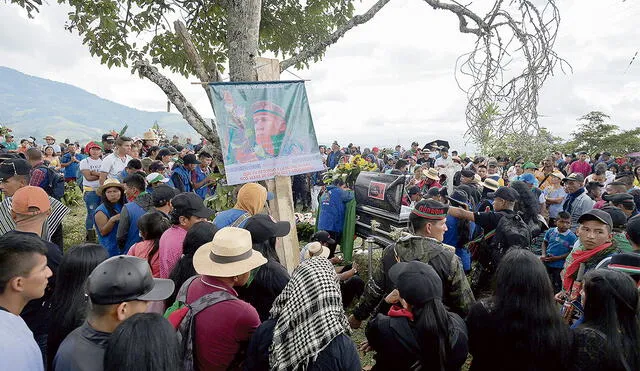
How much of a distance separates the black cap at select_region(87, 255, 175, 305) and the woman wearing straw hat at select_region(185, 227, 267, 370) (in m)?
0.36

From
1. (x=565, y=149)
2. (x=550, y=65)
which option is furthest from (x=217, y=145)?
(x=565, y=149)

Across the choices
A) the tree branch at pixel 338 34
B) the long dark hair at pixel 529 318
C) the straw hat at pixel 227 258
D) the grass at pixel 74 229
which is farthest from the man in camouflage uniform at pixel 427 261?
the grass at pixel 74 229

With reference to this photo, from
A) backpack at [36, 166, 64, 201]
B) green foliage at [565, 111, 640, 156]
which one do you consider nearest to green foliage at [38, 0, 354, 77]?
backpack at [36, 166, 64, 201]

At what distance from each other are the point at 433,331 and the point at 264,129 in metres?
3.28

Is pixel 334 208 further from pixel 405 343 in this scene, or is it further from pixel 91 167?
pixel 91 167

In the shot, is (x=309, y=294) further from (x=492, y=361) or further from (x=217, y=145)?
(x=217, y=145)

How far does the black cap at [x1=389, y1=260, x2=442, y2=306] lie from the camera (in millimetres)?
2168

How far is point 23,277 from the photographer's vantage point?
1990mm

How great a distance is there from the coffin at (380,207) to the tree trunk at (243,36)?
7.77 ft

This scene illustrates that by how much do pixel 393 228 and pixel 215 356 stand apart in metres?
3.29

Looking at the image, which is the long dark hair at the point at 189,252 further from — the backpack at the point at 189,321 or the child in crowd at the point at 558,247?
the child in crowd at the point at 558,247

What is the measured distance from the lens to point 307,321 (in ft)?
6.34

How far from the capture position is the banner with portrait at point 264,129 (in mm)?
4445

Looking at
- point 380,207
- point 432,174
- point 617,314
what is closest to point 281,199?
point 380,207
